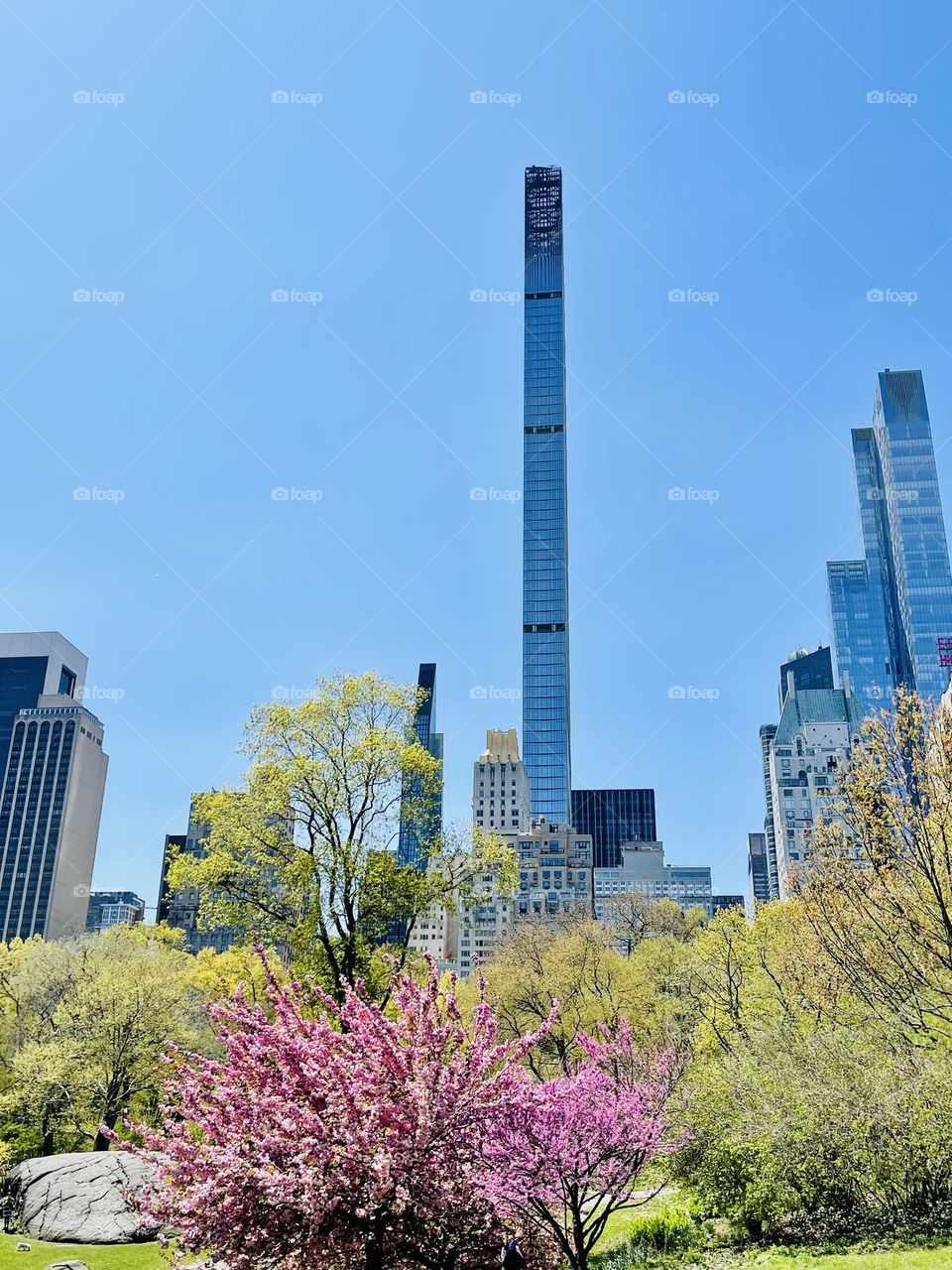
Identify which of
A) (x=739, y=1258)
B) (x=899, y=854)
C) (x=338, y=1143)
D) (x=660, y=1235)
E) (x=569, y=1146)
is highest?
(x=899, y=854)

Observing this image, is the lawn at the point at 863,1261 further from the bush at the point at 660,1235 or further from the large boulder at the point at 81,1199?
the large boulder at the point at 81,1199

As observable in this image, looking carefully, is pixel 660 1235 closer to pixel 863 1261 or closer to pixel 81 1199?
pixel 863 1261

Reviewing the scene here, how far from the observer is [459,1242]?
1106 cm

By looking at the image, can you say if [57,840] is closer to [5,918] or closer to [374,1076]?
[5,918]

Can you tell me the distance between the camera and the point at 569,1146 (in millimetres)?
12750

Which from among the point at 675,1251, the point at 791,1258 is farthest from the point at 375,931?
the point at 791,1258

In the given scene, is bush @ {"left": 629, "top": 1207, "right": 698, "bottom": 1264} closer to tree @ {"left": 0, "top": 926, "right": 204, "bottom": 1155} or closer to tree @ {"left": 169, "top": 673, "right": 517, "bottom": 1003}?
tree @ {"left": 169, "top": 673, "right": 517, "bottom": 1003}

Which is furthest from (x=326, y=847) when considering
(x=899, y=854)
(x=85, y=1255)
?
(x=899, y=854)

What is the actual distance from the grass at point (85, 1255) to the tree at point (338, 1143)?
11691mm

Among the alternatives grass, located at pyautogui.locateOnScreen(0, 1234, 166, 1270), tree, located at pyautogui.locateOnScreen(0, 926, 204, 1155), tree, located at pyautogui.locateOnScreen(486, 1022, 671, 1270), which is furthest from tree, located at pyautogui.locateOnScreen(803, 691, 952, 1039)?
tree, located at pyautogui.locateOnScreen(0, 926, 204, 1155)

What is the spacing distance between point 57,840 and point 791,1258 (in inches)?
8047

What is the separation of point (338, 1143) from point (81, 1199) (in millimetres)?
17698

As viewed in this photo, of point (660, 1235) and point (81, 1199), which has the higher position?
point (660, 1235)

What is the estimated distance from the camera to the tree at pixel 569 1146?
12.1 metres
